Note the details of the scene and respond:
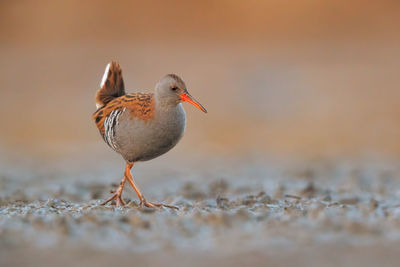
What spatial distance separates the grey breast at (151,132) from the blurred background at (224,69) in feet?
17.7

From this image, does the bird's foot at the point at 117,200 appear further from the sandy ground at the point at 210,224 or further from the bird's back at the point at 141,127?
the bird's back at the point at 141,127

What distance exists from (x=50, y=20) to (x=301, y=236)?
65.7 feet

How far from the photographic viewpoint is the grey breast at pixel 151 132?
689cm

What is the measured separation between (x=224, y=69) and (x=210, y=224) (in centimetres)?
1420

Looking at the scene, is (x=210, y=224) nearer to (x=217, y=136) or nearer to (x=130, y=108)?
(x=130, y=108)

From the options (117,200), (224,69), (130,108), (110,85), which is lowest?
(117,200)

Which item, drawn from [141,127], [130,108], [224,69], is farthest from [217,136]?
[141,127]

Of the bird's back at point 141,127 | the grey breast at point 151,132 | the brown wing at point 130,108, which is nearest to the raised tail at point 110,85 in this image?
the brown wing at point 130,108

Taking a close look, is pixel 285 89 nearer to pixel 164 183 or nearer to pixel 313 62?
pixel 313 62

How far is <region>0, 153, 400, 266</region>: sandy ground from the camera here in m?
4.80

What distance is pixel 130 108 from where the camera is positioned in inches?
279

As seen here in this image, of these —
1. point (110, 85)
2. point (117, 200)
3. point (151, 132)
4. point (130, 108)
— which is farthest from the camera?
point (110, 85)

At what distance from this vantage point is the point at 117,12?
23953 millimetres

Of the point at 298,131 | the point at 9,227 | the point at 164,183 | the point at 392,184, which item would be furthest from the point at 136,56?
the point at 9,227
